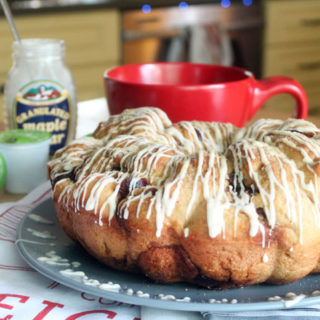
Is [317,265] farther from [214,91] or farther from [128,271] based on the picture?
[214,91]

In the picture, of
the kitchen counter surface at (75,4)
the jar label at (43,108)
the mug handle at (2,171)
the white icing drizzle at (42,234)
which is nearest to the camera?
the white icing drizzle at (42,234)

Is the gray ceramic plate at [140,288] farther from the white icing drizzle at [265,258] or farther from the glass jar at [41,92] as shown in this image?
the glass jar at [41,92]

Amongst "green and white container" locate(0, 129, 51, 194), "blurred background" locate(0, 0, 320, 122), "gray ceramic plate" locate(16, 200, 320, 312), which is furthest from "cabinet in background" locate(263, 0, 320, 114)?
"gray ceramic plate" locate(16, 200, 320, 312)

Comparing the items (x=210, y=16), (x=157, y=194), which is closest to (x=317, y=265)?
(x=157, y=194)

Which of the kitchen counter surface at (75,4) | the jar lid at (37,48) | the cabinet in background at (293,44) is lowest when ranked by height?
the cabinet in background at (293,44)

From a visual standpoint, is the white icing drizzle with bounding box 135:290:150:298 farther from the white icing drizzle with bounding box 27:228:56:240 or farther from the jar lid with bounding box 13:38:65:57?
the jar lid with bounding box 13:38:65:57

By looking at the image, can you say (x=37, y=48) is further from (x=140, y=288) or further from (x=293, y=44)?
(x=293, y=44)

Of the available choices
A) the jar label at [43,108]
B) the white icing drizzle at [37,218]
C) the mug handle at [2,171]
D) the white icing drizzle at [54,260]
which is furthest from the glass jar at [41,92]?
the white icing drizzle at [54,260]
